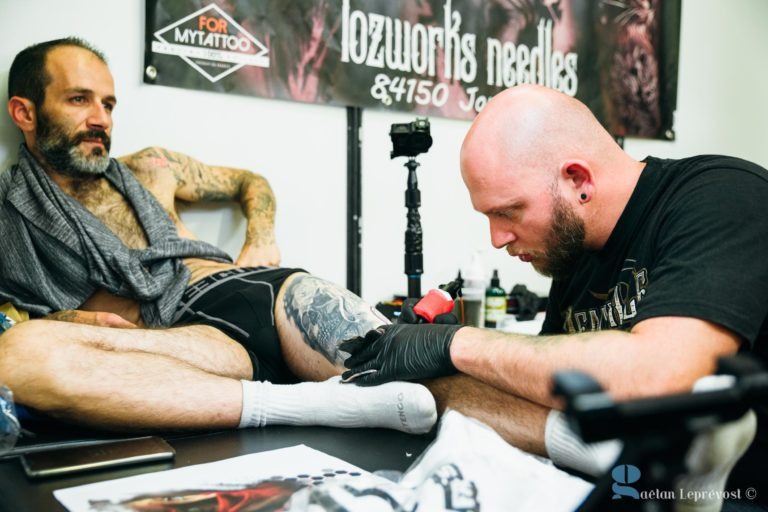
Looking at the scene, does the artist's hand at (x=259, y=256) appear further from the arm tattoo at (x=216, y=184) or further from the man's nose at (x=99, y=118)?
the man's nose at (x=99, y=118)

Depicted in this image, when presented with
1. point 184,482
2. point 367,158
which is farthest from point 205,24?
point 184,482

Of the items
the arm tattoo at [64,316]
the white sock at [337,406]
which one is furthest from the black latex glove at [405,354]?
the arm tattoo at [64,316]

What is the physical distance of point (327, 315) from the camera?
1410mm

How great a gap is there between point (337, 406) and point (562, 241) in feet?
1.60

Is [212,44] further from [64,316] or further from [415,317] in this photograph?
[415,317]

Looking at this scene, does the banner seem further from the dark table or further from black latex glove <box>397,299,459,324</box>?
the dark table

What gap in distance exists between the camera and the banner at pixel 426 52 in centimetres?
195

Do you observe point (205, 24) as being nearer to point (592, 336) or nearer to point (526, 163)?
point (526, 163)

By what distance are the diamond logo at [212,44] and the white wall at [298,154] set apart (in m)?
0.07

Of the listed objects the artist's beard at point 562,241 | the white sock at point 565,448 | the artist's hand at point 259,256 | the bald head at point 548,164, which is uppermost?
the bald head at point 548,164

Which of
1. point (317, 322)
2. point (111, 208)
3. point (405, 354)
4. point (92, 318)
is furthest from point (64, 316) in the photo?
point (405, 354)

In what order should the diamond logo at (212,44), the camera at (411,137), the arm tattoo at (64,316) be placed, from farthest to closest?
the diamond logo at (212,44) → the camera at (411,137) → the arm tattoo at (64,316)

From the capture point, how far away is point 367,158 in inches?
88.7

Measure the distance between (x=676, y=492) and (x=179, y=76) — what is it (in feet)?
6.04
